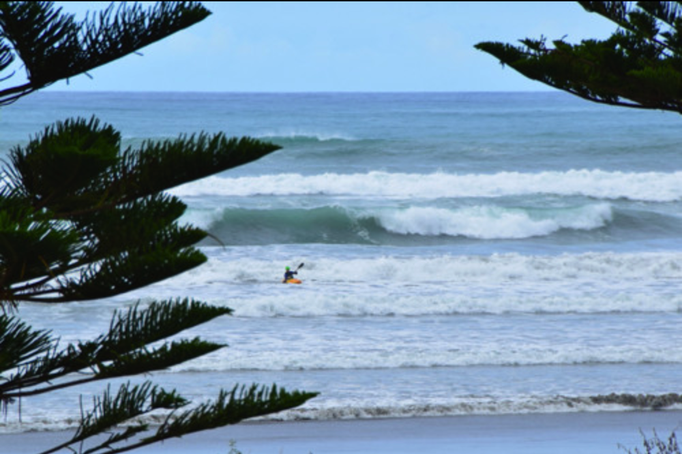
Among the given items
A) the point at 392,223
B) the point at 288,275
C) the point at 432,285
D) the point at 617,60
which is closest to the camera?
the point at 617,60

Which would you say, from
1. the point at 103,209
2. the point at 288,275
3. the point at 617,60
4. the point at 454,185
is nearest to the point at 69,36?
the point at 103,209

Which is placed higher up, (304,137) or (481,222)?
A: (304,137)

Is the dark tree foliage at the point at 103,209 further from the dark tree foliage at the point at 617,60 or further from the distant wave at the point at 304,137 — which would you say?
the distant wave at the point at 304,137

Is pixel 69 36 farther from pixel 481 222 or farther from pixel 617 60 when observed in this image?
pixel 481 222

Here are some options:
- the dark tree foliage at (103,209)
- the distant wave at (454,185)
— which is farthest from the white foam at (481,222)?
the dark tree foliage at (103,209)

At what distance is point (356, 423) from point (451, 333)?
130 inches

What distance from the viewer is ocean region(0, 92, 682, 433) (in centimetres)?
761

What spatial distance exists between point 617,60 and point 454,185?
778 inches

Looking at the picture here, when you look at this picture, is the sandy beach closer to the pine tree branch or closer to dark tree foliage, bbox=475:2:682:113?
dark tree foliage, bbox=475:2:682:113

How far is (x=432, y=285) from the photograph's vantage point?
13.1 meters

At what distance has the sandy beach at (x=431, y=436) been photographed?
237 inches

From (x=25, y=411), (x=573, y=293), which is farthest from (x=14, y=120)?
(x=25, y=411)

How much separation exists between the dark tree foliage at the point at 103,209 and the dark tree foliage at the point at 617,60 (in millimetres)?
1980

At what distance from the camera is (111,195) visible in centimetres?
A: 288
